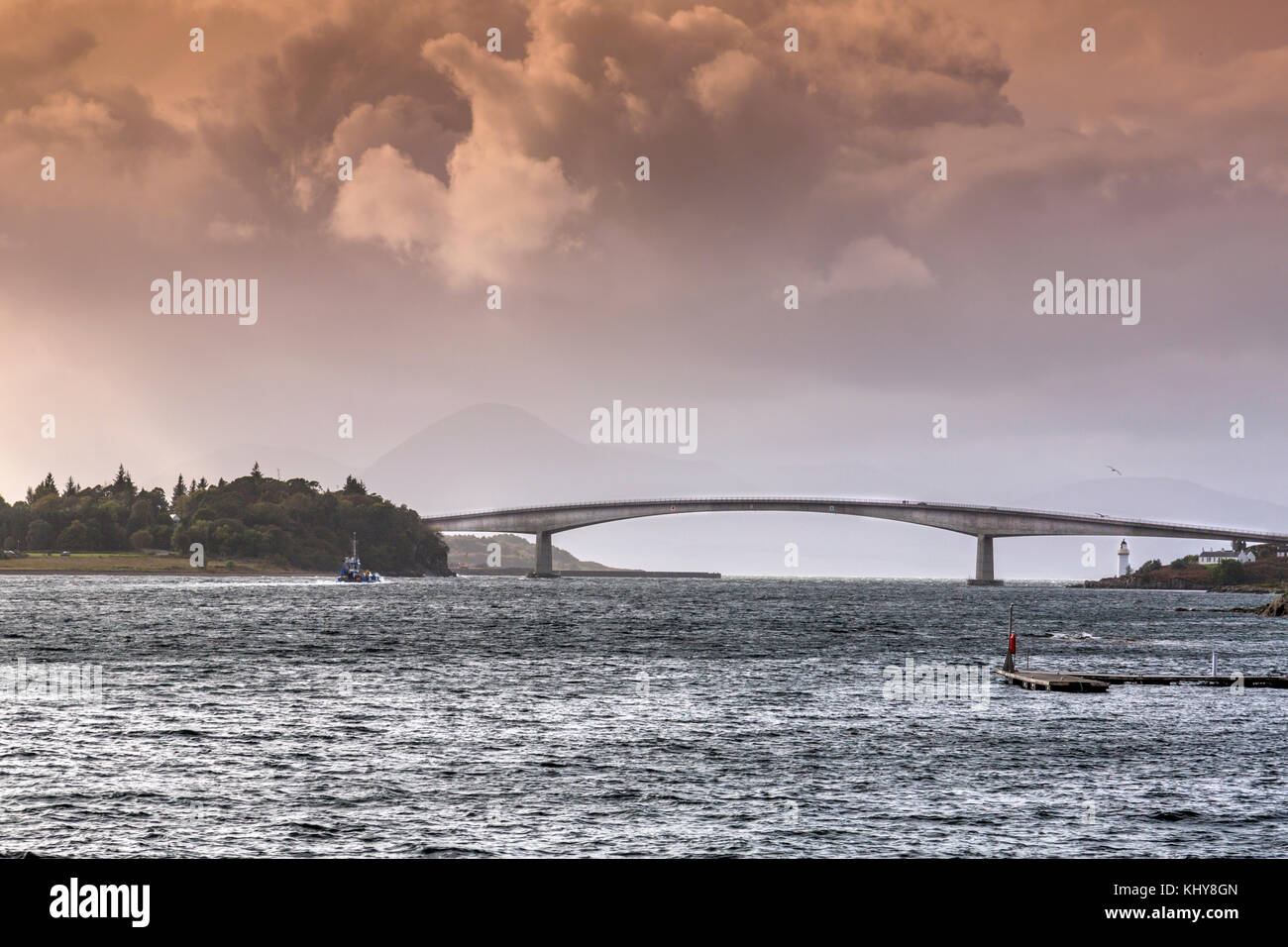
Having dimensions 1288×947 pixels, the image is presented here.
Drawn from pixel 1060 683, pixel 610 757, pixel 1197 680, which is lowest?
pixel 1197 680

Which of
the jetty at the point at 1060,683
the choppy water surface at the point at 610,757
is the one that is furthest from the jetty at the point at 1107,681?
the choppy water surface at the point at 610,757

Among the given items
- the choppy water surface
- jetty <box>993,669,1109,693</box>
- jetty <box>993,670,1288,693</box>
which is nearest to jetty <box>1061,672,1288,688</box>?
jetty <box>993,670,1288,693</box>

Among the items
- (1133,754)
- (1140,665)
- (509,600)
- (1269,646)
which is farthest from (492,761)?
(509,600)

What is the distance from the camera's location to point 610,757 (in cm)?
3591

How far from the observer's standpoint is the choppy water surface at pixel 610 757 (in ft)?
86.2

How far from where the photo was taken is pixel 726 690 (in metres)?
54.6

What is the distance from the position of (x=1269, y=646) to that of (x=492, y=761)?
2885 inches

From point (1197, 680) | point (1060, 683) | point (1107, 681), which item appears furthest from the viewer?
point (1197, 680)

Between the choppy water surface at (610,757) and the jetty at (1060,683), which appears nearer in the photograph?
the choppy water surface at (610,757)

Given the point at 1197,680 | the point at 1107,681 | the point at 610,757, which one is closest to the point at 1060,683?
the point at 1107,681

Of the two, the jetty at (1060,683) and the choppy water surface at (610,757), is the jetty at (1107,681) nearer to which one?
the jetty at (1060,683)

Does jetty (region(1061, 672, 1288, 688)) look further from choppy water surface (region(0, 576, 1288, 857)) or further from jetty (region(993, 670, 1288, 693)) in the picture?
choppy water surface (region(0, 576, 1288, 857))

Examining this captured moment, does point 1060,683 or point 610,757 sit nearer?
point 610,757

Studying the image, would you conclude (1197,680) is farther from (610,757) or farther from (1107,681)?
(610,757)
